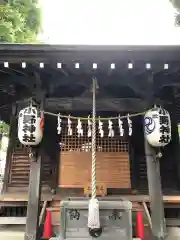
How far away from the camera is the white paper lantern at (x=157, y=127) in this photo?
5.34 m

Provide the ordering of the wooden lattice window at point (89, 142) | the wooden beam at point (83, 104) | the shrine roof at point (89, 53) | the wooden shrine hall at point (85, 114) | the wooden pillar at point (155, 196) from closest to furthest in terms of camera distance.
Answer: the shrine roof at point (89, 53)
the wooden shrine hall at point (85, 114)
the wooden pillar at point (155, 196)
the wooden beam at point (83, 104)
the wooden lattice window at point (89, 142)

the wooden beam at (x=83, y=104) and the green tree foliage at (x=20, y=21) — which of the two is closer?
the wooden beam at (x=83, y=104)

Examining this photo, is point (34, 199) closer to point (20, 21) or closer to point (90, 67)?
point (90, 67)

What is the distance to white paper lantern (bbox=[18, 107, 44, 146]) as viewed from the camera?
5.45 meters

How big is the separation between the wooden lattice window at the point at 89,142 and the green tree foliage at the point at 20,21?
639 cm

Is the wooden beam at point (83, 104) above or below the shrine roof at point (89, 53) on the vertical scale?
below

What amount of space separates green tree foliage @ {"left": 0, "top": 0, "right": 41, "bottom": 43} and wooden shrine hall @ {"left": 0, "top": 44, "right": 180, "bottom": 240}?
4.85 m

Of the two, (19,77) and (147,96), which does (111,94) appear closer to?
(147,96)

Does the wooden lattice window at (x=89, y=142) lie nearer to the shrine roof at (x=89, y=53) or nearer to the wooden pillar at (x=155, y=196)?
the wooden pillar at (x=155, y=196)

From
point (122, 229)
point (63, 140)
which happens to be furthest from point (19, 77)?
point (122, 229)

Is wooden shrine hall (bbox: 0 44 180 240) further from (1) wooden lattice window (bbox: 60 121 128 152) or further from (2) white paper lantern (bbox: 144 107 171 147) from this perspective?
(2) white paper lantern (bbox: 144 107 171 147)

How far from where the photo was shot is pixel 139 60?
4922mm

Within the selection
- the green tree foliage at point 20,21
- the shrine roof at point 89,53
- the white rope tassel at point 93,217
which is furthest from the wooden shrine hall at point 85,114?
the green tree foliage at point 20,21

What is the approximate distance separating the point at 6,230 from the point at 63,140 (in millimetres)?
2898
